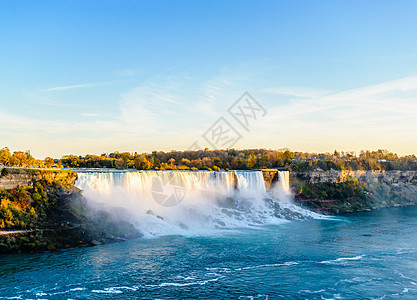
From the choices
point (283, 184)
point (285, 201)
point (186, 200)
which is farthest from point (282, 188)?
point (186, 200)

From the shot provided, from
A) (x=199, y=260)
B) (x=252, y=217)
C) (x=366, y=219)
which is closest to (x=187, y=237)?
(x=199, y=260)

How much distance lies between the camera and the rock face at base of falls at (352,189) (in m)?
59.3

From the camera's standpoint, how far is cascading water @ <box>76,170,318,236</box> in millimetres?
36125

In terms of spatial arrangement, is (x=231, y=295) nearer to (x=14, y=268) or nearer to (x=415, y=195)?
(x=14, y=268)

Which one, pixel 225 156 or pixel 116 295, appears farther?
pixel 225 156

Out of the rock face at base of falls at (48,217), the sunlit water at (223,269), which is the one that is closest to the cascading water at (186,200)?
the rock face at base of falls at (48,217)

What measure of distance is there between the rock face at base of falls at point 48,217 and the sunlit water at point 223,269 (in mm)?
1453

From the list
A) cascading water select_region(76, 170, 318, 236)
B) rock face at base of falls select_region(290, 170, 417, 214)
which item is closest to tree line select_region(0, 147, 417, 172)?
rock face at base of falls select_region(290, 170, 417, 214)

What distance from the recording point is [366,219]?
48.7 meters

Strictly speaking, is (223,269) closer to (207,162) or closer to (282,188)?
(282,188)

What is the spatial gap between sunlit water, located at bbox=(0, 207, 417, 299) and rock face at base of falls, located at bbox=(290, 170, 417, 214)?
25.6 m

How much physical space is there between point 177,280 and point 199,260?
4.16 metres

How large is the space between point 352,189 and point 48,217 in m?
54.5

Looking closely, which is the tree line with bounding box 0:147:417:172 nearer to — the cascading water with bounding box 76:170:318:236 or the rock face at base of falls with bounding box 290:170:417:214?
the rock face at base of falls with bounding box 290:170:417:214
